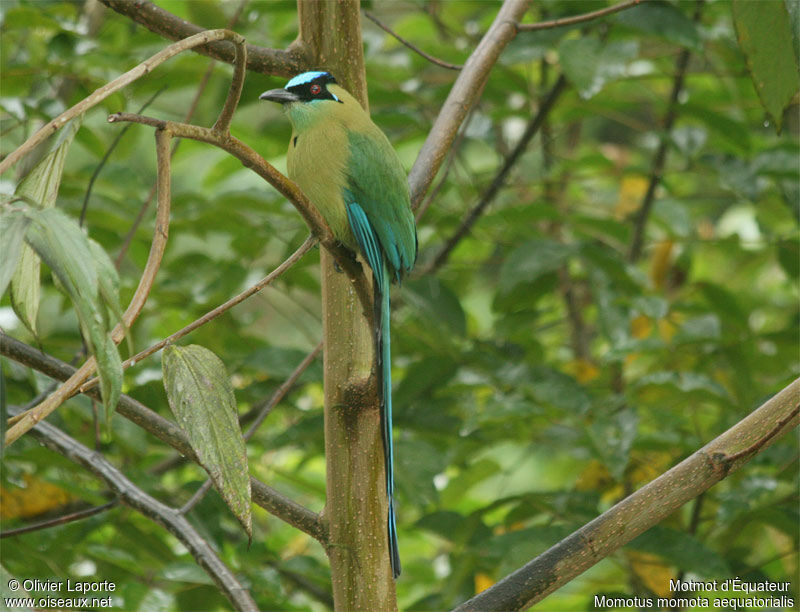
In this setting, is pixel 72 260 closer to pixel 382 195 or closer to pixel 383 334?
pixel 383 334

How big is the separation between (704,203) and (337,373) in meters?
3.41

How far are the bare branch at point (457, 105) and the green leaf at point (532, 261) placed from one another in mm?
827

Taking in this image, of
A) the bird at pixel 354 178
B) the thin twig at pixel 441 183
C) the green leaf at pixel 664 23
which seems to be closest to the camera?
the bird at pixel 354 178

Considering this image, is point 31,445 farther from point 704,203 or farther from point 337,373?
point 704,203

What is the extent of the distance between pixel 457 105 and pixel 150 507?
934 millimetres

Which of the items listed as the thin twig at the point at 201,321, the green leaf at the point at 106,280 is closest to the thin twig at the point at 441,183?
the thin twig at the point at 201,321

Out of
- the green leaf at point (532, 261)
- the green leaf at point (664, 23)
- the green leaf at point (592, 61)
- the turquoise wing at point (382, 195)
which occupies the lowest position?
the turquoise wing at point (382, 195)

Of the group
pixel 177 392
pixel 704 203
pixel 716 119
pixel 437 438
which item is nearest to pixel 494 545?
pixel 437 438

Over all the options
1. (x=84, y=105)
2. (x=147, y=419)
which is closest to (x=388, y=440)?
(x=147, y=419)

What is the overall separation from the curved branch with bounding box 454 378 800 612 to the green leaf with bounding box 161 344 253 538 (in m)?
0.41

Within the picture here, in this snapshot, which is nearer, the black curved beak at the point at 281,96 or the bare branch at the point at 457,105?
the bare branch at the point at 457,105

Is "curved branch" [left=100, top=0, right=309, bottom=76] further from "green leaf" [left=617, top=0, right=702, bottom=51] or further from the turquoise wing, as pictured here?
"green leaf" [left=617, top=0, right=702, bottom=51]

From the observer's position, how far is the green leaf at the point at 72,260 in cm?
74

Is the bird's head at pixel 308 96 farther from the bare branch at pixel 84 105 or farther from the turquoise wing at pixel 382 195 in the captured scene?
the bare branch at pixel 84 105
